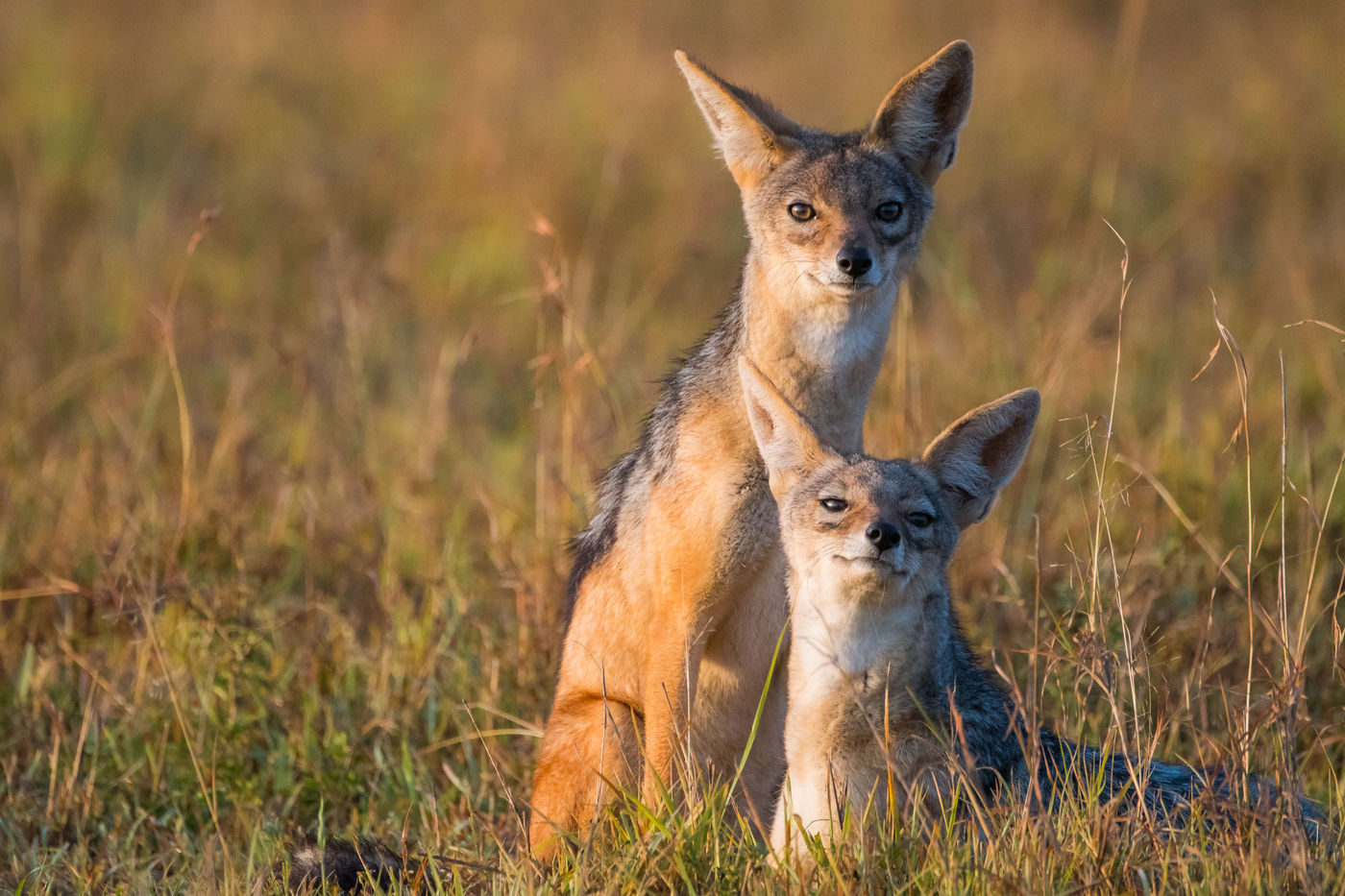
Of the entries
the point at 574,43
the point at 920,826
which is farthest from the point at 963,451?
the point at 574,43

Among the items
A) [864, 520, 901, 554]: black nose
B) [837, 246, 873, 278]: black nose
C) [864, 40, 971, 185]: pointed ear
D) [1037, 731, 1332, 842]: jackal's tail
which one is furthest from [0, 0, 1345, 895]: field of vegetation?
[837, 246, 873, 278]: black nose

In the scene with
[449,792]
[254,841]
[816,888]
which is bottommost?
[449,792]

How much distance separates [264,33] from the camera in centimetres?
1378

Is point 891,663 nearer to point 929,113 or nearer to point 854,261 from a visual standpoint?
point 854,261

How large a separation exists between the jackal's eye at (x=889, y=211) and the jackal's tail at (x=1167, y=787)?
1.75 m

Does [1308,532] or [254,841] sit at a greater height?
[1308,532]

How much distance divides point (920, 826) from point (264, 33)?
12.2m

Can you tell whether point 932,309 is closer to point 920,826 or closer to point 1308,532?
point 1308,532

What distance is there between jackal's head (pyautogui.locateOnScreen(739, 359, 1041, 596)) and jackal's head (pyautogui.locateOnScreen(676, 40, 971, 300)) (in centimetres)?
60

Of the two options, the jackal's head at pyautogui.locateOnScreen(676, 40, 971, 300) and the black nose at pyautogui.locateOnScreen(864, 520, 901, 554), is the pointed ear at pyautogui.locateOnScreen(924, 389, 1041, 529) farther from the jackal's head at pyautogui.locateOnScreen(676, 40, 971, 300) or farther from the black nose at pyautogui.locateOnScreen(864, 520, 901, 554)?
the jackal's head at pyautogui.locateOnScreen(676, 40, 971, 300)

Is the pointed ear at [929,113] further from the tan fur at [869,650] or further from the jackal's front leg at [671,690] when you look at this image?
the jackal's front leg at [671,690]

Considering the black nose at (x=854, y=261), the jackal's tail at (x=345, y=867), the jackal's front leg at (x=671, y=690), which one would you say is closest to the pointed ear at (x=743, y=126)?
the black nose at (x=854, y=261)

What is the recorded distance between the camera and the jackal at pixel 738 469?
174 inches

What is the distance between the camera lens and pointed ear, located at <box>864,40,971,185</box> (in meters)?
4.79
